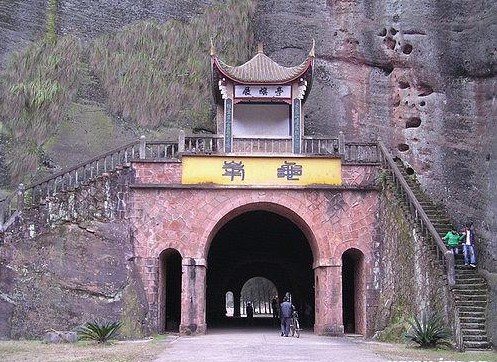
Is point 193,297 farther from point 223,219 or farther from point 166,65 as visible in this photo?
point 166,65

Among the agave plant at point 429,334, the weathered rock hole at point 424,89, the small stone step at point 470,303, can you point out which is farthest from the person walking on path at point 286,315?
the weathered rock hole at point 424,89

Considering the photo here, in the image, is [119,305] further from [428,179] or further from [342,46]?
[342,46]

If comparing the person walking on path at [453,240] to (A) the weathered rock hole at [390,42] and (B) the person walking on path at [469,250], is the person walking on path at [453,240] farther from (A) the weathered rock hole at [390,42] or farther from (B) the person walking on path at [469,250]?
(A) the weathered rock hole at [390,42]

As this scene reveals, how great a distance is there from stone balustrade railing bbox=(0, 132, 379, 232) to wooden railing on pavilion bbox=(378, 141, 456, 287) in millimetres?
688

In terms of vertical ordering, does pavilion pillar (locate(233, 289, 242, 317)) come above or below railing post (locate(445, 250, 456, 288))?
below

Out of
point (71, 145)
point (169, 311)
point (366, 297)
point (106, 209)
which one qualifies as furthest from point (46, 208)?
point (366, 297)

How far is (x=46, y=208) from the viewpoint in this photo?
16531 mm

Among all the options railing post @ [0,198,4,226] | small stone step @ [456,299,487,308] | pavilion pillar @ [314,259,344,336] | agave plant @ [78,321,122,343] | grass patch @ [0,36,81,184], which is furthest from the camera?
grass patch @ [0,36,81,184]

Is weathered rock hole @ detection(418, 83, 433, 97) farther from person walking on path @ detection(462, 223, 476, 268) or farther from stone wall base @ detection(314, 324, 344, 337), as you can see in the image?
stone wall base @ detection(314, 324, 344, 337)

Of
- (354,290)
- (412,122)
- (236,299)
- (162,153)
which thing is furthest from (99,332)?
A: (236,299)

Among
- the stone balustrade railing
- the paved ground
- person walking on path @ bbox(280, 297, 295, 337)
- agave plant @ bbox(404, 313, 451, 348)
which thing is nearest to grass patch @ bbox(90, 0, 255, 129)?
the stone balustrade railing

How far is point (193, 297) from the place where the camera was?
17547mm

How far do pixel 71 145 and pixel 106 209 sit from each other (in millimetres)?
4379

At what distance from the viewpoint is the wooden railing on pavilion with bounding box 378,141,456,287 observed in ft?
44.7
